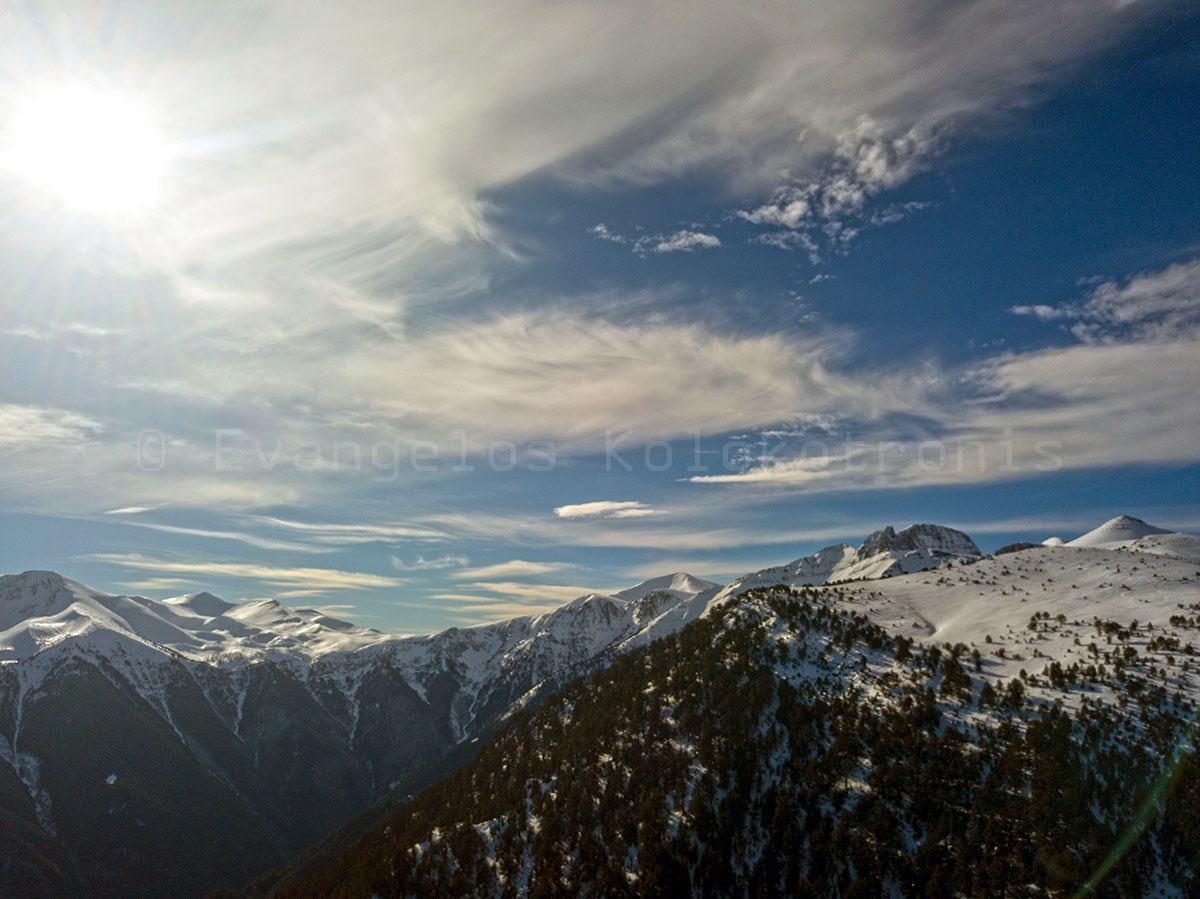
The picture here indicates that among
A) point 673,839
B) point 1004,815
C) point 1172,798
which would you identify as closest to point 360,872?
point 673,839

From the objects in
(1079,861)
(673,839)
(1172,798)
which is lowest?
(673,839)

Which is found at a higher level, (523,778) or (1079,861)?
(1079,861)

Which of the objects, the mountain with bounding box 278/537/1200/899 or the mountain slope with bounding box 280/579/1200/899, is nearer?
the mountain slope with bounding box 280/579/1200/899

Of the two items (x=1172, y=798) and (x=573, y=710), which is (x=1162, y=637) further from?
(x=573, y=710)

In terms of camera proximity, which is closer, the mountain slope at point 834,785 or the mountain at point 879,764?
the mountain slope at point 834,785

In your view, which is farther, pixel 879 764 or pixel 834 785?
pixel 834 785

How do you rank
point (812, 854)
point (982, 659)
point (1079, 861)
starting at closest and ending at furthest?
1. point (1079, 861)
2. point (812, 854)
3. point (982, 659)

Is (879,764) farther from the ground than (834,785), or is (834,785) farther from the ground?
(879,764)

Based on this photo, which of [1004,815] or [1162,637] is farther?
[1162,637]
